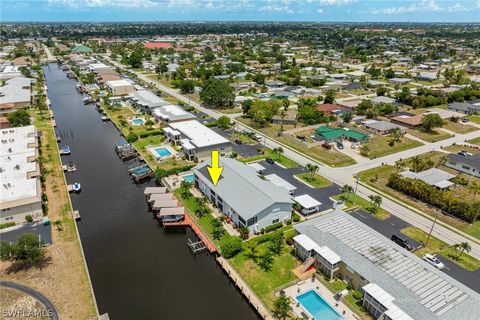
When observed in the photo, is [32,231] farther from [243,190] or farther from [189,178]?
[243,190]

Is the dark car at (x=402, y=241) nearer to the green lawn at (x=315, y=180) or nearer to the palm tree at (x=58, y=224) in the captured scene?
the green lawn at (x=315, y=180)

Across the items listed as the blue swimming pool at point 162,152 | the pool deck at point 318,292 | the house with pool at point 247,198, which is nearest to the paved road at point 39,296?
the house with pool at point 247,198

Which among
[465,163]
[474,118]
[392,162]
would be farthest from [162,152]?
[474,118]

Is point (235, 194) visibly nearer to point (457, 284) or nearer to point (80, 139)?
point (457, 284)

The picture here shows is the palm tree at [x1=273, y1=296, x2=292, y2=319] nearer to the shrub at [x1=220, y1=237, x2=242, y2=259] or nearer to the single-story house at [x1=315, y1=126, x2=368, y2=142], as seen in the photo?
the shrub at [x1=220, y1=237, x2=242, y2=259]

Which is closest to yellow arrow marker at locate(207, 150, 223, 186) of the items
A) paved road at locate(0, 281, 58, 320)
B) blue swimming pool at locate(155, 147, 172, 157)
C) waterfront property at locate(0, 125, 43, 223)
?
blue swimming pool at locate(155, 147, 172, 157)

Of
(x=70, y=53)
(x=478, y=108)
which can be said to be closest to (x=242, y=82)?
(x=478, y=108)
